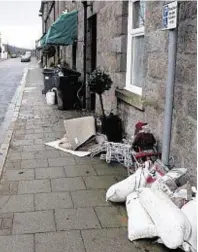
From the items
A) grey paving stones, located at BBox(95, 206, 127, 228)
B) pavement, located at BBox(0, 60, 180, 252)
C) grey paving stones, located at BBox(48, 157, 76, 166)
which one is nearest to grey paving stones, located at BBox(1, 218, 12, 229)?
pavement, located at BBox(0, 60, 180, 252)

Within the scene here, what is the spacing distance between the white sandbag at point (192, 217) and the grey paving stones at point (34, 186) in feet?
6.41

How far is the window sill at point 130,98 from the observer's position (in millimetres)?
5910

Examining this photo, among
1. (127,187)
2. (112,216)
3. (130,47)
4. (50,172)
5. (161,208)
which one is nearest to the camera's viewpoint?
(161,208)

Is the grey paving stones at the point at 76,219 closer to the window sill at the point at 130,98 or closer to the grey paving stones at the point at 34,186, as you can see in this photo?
the grey paving stones at the point at 34,186

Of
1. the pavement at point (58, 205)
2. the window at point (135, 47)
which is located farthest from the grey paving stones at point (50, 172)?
the window at point (135, 47)

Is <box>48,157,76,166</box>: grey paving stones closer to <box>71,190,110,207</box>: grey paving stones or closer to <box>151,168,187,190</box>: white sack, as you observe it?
<box>71,190,110,207</box>: grey paving stones

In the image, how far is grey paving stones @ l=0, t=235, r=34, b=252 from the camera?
3.28 m

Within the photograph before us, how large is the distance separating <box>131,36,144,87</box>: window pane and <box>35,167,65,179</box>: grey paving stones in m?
2.16

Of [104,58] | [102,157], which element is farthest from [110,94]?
[102,157]

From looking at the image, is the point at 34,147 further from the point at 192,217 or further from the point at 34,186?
the point at 192,217

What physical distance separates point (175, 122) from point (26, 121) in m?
5.63

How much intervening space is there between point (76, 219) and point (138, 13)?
13.6 feet

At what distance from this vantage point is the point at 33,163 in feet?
19.0

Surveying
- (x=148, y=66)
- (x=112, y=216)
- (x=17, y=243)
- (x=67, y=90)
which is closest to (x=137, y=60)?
(x=148, y=66)
